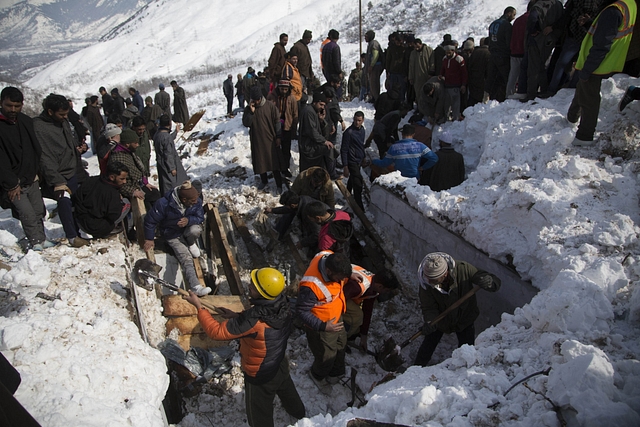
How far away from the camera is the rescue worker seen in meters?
4.27

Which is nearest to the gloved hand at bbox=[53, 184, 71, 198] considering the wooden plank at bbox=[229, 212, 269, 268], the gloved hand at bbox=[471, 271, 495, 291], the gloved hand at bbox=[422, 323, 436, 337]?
the wooden plank at bbox=[229, 212, 269, 268]

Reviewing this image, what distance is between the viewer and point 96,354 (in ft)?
10.0

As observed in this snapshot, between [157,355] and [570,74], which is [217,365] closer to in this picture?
[157,355]

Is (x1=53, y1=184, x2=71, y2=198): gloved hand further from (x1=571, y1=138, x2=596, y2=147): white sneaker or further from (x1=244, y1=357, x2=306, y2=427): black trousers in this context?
(x1=571, y1=138, x2=596, y2=147): white sneaker

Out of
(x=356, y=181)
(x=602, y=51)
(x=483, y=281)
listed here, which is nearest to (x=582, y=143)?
(x=602, y=51)

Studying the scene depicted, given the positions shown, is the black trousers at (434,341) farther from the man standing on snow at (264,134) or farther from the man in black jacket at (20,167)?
the man in black jacket at (20,167)

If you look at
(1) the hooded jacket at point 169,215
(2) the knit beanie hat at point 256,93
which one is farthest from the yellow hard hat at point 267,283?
(2) the knit beanie hat at point 256,93

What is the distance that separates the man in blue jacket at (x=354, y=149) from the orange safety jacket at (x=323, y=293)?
3013mm

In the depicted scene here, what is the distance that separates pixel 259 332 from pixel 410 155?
3.91m

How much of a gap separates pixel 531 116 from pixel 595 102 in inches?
49.3

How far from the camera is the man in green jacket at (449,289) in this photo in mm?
3711

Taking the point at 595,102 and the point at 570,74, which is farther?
the point at 570,74

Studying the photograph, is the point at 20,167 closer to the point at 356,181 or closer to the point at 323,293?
the point at 323,293

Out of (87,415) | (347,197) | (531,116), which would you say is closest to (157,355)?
(87,415)
